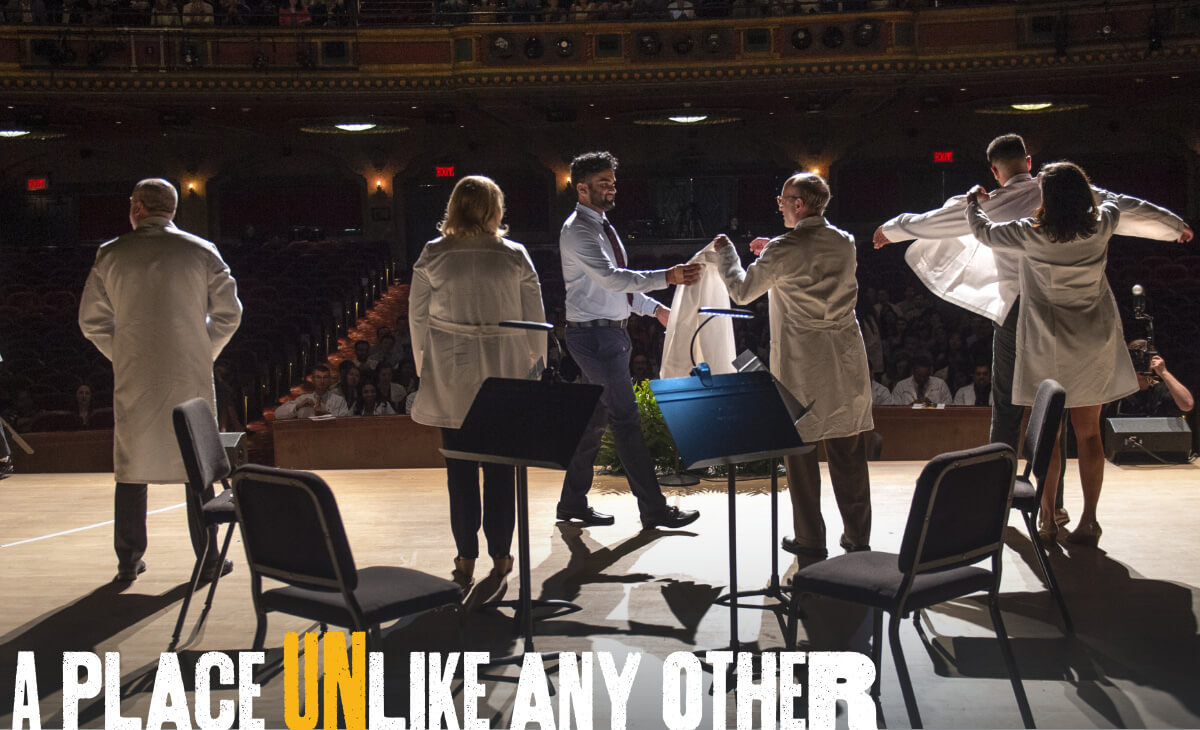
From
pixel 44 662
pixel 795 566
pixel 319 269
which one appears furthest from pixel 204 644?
pixel 319 269

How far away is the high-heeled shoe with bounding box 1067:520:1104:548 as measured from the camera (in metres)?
3.80

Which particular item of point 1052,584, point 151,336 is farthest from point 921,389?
point 151,336

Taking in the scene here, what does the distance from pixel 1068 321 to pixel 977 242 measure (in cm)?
56

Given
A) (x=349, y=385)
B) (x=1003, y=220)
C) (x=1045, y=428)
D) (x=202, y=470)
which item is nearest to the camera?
(x=1045, y=428)

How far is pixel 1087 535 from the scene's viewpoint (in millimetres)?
3799

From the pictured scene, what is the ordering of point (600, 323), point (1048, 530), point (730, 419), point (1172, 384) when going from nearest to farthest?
point (730, 419), point (1048, 530), point (600, 323), point (1172, 384)

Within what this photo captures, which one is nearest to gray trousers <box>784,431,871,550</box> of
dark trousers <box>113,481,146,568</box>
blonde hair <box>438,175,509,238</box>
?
blonde hair <box>438,175,509,238</box>

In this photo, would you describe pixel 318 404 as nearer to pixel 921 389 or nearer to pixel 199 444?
pixel 199 444

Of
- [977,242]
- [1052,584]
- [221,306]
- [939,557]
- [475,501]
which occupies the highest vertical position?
[977,242]

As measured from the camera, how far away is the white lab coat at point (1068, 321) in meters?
3.63

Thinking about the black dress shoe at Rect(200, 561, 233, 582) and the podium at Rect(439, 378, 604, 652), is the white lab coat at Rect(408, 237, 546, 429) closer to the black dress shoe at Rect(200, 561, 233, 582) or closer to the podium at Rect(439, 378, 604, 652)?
the podium at Rect(439, 378, 604, 652)

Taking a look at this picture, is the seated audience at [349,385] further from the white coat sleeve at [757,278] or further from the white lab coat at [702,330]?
the white coat sleeve at [757,278]

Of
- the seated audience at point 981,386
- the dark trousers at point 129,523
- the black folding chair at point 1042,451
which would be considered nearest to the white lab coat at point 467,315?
the dark trousers at point 129,523

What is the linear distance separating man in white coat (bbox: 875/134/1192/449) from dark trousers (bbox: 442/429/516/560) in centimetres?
155
